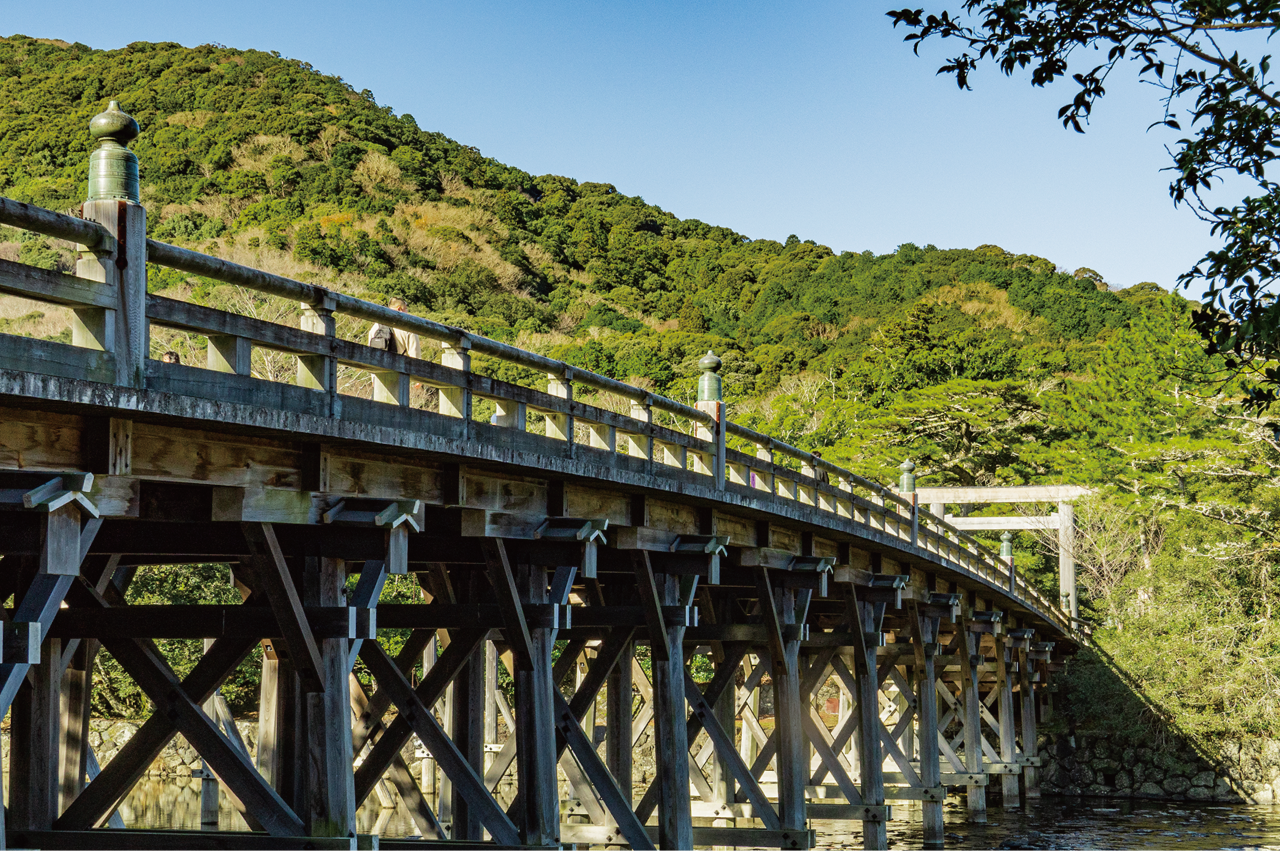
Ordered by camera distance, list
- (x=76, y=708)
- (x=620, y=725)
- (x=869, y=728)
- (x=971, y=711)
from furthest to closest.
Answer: (x=971, y=711) < (x=869, y=728) < (x=620, y=725) < (x=76, y=708)

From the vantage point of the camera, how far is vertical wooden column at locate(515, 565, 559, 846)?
30.5ft

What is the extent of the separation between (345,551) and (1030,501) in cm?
2909

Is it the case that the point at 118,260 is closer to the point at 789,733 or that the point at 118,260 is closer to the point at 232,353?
the point at 232,353

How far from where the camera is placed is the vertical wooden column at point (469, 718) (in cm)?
Answer: 1098

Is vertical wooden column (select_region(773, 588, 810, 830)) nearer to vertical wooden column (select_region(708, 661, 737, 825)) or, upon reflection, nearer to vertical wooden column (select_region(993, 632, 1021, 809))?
vertical wooden column (select_region(708, 661, 737, 825))

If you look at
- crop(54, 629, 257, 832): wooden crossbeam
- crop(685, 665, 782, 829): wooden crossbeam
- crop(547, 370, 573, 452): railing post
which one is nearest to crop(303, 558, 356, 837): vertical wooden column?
crop(54, 629, 257, 832): wooden crossbeam

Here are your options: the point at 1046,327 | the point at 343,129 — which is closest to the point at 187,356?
the point at 1046,327

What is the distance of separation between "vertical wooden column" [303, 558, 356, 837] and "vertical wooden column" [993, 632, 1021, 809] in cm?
2066

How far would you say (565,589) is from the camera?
9.89 metres

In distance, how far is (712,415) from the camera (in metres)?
12.5

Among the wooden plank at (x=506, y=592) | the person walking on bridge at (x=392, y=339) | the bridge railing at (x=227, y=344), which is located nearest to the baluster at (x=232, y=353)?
the bridge railing at (x=227, y=344)

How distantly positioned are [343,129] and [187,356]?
162 ft

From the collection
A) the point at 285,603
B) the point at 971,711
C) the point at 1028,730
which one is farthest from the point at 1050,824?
the point at 285,603

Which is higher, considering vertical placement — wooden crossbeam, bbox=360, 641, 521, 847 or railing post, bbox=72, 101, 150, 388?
railing post, bbox=72, 101, 150, 388
